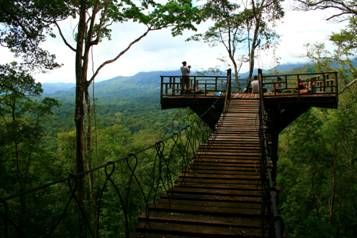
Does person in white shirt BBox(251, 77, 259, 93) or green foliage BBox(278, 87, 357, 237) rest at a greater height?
person in white shirt BBox(251, 77, 259, 93)

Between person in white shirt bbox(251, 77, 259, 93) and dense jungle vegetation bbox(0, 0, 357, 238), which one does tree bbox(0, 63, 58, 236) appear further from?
person in white shirt bbox(251, 77, 259, 93)

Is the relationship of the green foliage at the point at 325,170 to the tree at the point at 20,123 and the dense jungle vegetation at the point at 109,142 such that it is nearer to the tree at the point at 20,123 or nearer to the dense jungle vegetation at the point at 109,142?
the dense jungle vegetation at the point at 109,142

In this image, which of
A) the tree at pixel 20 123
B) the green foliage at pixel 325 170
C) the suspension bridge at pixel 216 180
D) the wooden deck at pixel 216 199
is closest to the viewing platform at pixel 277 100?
the suspension bridge at pixel 216 180

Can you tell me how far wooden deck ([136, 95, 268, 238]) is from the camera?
19.6 feet

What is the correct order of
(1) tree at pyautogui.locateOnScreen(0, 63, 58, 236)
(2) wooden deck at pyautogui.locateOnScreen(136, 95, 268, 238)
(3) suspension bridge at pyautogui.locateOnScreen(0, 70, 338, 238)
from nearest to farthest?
(3) suspension bridge at pyautogui.locateOnScreen(0, 70, 338, 238) < (2) wooden deck at pyautogui.locateOnScreen(136, 95, 268, 238) < (1) tree at pyautogui.locateOnScreen(0, 63, 58, 236)

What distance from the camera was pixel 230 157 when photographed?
406 inches

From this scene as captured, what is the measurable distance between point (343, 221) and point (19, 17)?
1130 inches

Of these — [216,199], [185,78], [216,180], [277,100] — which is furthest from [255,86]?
[216,199]

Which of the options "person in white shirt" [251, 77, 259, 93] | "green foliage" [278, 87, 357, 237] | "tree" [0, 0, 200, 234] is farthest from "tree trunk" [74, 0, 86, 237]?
"green foliage" [278, 87, 357, 237]

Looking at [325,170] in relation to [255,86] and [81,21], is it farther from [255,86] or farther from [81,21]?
[81,21]

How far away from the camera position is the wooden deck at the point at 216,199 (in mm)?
5965

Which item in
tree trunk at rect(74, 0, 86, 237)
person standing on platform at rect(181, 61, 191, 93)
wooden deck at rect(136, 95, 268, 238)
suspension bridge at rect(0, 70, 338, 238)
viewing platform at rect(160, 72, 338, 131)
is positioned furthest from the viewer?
person standing on platform at rect(181, 61, 191, 93)

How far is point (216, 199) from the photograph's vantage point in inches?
286

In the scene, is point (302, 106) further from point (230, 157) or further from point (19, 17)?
point (19, 17)
